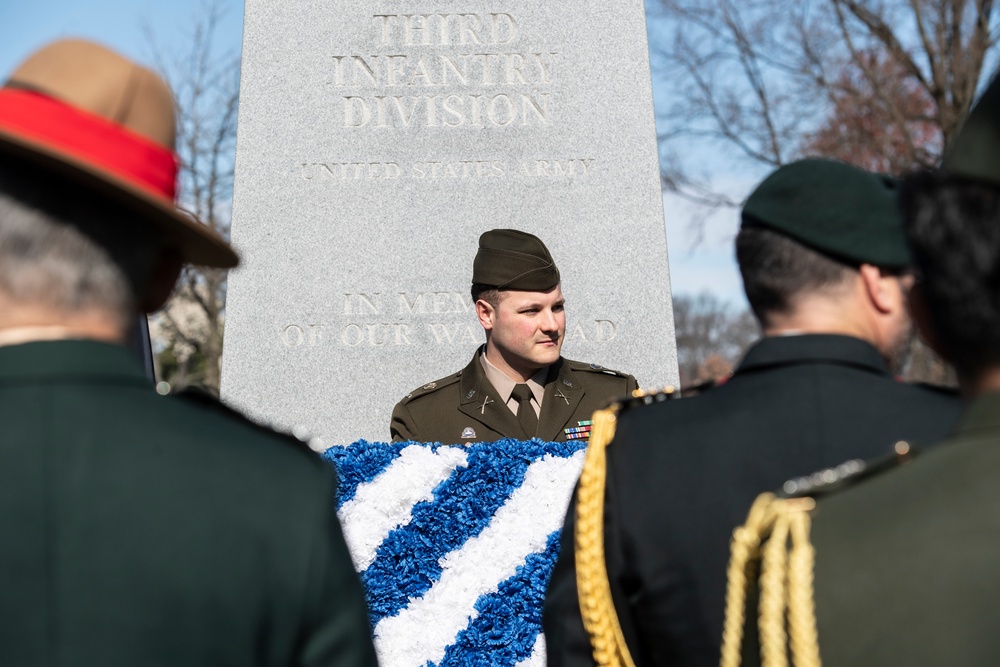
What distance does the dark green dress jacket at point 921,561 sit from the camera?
1.18 m

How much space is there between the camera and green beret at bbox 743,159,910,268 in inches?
76.9

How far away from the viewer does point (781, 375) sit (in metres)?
1.97

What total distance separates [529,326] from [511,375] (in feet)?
0.82

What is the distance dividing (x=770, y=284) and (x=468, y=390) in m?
2.40

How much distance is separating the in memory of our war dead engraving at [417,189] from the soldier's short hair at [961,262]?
152 inches

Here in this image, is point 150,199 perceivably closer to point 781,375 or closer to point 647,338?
point 781,375

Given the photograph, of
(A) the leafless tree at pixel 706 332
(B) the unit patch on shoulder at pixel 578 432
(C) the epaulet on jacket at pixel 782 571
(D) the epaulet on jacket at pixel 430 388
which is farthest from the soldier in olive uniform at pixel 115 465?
(A) the leafless tree at pixel 706 332

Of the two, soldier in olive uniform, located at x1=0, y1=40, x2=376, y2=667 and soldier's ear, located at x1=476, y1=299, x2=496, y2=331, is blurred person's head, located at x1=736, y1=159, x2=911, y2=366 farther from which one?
soldier's ear, located at x1=476, y1=299, x2=496, y2=331

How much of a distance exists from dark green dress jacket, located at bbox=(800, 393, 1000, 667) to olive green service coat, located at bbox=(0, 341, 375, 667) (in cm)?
60

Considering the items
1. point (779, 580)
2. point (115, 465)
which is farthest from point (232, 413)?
point (779, 580)

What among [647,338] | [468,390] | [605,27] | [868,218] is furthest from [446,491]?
[605,27]

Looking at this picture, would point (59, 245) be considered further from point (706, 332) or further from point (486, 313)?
point (706, 332)

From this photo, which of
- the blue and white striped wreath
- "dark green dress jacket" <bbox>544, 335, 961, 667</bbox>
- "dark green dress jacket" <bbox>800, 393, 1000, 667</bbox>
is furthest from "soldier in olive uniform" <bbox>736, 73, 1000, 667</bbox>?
the blue and white striped wreath

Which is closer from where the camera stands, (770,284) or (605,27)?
(770,284)
